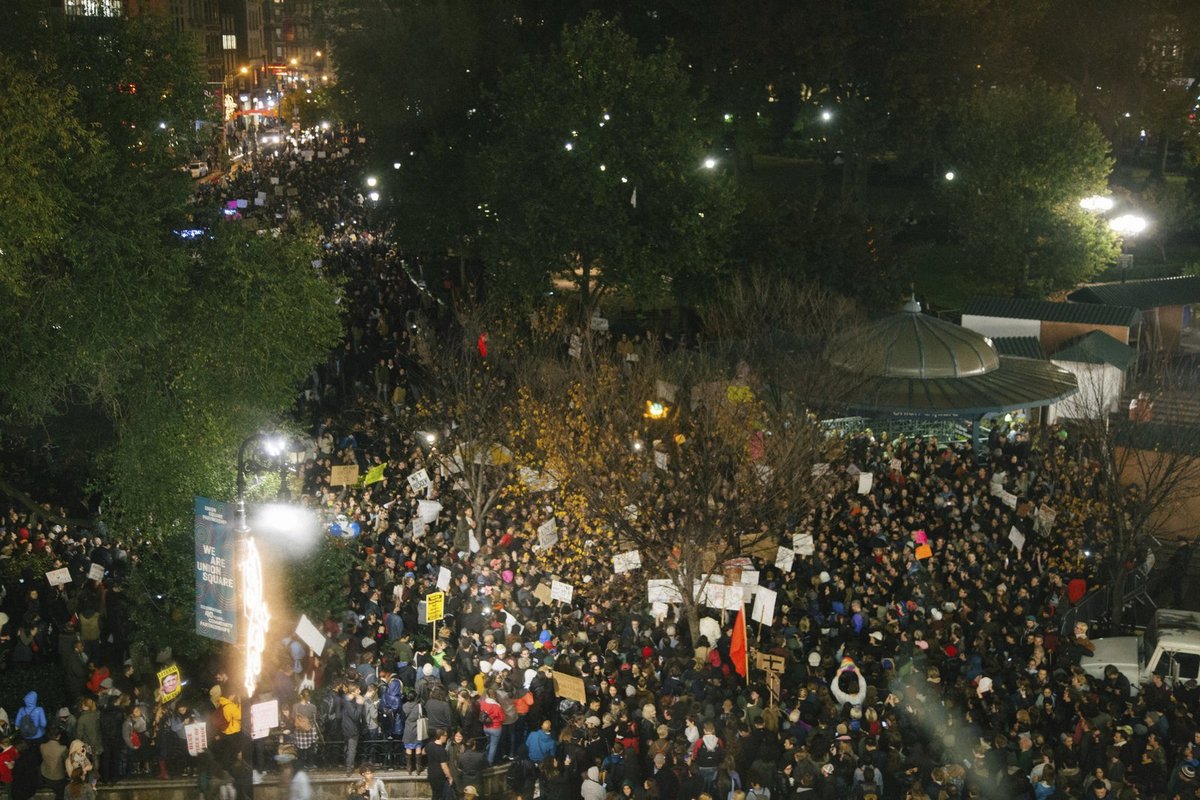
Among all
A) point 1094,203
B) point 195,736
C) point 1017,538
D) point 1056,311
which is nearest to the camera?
point 195,736

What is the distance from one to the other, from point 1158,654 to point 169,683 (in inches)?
554

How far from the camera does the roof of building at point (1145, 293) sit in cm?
4091

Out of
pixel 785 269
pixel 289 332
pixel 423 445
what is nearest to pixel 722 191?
pixel 785 269

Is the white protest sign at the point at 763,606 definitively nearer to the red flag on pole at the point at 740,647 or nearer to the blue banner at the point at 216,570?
the red flag on pole at the point at 740,647

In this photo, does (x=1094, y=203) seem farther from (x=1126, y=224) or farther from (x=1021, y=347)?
(x=1021, y=347)

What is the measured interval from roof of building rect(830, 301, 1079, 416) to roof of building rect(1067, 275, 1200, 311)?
31.3 feet

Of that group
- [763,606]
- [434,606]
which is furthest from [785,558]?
[434,606]

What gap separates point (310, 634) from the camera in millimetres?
19562

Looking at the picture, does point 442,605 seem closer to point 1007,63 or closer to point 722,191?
point 722,191

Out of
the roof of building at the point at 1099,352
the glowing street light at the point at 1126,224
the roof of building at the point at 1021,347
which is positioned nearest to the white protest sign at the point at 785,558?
the roof of building at the point at 1021,347

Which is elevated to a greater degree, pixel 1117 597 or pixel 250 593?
pixel 1117 597

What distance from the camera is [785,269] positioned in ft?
134

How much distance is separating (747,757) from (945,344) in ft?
A: 54.6

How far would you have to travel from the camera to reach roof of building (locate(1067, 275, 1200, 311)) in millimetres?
40906
